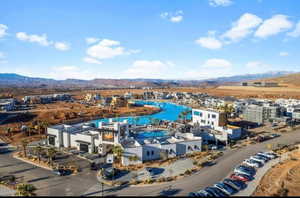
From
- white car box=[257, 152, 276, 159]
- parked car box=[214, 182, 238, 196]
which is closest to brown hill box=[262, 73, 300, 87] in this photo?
white car box=[257, 152, 276, 159]

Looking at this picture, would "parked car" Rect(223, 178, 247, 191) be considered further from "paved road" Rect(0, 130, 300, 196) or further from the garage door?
the garage door

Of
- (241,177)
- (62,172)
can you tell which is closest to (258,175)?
(241,177)

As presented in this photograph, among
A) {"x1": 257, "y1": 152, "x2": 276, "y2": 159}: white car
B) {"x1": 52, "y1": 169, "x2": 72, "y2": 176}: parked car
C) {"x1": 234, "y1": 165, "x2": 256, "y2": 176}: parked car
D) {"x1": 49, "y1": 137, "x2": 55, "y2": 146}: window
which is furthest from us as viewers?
{"x1": 49, "y1": 137, "x2": 55, "y2": 146}: window

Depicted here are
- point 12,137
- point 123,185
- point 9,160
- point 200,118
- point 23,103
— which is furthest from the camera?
point 23,103

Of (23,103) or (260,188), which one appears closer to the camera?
(260,188)

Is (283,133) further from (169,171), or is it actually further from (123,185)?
(123,185)

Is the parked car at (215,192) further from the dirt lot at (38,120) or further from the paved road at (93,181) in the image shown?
the dirt lot at (38,120)

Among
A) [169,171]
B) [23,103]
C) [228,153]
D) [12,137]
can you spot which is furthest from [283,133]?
[23,103]
